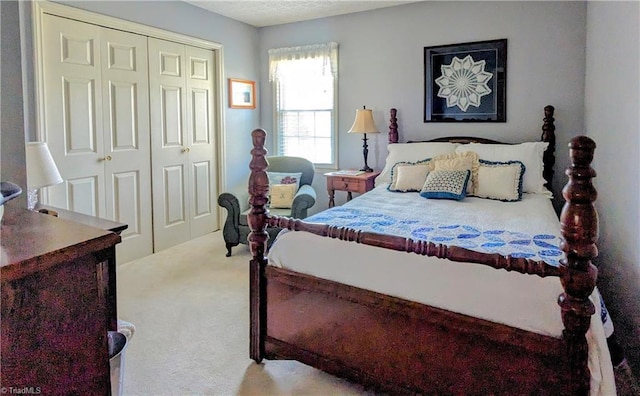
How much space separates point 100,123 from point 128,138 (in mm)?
297

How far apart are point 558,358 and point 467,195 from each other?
191 cm

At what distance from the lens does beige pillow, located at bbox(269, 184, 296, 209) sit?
4.23m

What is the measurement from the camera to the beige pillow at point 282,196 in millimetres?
4234

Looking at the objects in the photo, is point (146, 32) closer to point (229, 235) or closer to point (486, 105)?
point (229, 235)

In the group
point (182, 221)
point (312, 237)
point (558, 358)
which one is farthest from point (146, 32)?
point (558, 358)

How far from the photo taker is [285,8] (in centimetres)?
438

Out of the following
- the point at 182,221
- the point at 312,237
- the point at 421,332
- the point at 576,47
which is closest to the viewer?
the point at 421,332

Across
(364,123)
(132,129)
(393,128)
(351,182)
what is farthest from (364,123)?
(132,129)

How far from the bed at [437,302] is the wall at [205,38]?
6.27 ft

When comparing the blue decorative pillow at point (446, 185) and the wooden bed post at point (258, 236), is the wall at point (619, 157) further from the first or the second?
the wooden bed post at point (258, 236)

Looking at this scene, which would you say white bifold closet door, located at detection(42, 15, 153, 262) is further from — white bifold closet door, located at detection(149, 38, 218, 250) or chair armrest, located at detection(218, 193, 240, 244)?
chair armrest, located at detection(218, 193, 240, 244)

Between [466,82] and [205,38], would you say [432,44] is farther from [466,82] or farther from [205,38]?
[205,38]

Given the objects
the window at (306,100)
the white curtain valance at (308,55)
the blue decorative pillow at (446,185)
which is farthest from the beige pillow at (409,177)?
the white curtain valance at (308,55)

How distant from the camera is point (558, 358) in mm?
1498
